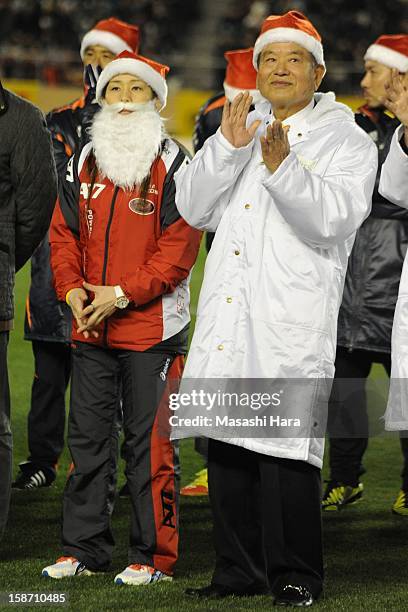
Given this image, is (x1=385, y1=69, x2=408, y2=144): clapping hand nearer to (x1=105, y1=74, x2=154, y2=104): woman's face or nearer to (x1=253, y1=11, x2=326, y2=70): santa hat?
(x1=253, y1=11, x2=326, y2=70): santa hat

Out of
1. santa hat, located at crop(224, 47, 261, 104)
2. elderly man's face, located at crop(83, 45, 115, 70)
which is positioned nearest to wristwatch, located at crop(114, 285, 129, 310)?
elderly man's face, located at crop(83, 45, 115, 70)

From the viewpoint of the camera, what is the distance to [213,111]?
21.0 ft

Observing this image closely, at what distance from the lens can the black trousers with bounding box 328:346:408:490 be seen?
225 inches

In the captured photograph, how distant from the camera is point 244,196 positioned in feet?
12.9

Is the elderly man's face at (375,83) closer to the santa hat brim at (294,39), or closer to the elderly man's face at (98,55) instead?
the elderly man's face at (98,55)

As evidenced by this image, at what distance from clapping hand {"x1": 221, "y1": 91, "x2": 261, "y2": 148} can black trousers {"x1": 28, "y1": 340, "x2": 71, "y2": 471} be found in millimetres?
2401

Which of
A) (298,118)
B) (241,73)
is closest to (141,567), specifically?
(298,118)

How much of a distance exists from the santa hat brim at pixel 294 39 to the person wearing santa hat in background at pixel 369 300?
57.5 inches

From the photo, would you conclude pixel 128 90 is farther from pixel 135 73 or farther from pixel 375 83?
pixel 375 83

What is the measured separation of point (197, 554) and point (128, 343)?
925 mm

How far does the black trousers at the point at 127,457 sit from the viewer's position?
4297mm

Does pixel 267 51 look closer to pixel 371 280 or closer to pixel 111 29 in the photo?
pixel 371 280

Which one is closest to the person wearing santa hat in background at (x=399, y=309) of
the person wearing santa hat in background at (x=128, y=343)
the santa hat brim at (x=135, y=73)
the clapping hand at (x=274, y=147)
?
the clapping hand at (x=274, y=147)

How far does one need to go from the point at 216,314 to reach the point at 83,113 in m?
1.89
